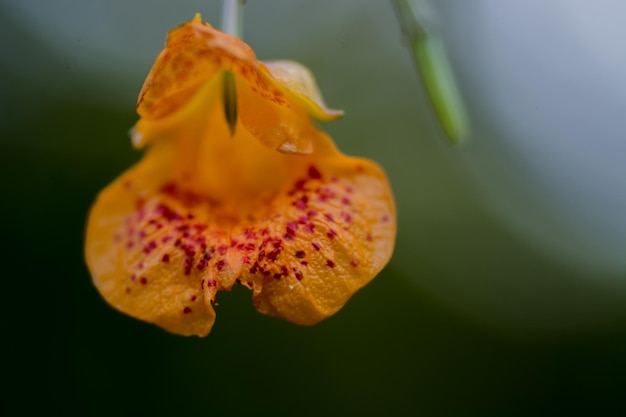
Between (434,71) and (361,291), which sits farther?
(361,291)

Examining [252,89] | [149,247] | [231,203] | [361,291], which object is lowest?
[361,291]

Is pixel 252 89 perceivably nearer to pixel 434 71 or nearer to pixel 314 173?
pixel 314 173

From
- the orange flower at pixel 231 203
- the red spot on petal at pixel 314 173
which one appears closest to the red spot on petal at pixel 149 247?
the orange flower at pixel 231 203

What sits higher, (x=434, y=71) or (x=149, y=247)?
(x=434, y=71)

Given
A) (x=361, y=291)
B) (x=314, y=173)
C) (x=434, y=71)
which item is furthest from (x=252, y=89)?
(x=361, y=291)

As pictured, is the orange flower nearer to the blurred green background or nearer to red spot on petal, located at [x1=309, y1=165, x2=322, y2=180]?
red spot on petal, located at [x1=309, y1=165, x2=322, y2=180]

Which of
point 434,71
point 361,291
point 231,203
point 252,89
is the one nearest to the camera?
point 434,71

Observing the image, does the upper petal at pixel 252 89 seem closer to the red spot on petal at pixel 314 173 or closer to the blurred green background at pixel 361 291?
the red spot on petal at pixel 314 173

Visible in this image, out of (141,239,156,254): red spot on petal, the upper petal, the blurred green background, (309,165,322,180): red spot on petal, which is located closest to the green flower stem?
the upper petal
